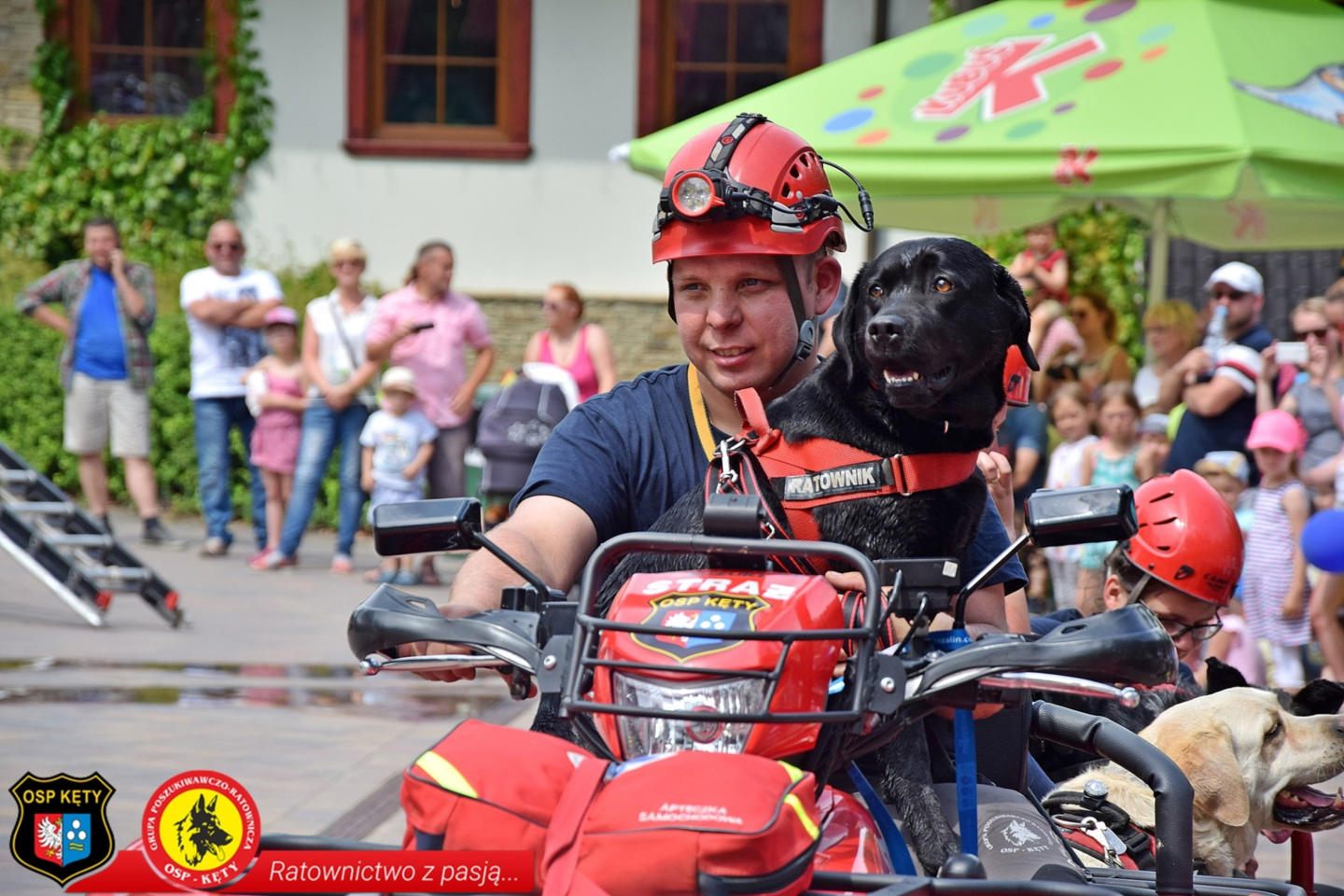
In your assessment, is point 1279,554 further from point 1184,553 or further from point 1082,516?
Answer: point 1082,516

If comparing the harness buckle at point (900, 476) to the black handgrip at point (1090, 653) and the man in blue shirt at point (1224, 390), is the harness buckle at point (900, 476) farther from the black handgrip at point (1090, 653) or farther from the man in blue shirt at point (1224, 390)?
the man in blue shirt at point (1224, 390)

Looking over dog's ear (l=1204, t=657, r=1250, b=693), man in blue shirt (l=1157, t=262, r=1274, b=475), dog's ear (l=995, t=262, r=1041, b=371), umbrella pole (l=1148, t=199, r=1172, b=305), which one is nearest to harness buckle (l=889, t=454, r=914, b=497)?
dog's ear (l=995, t=262, r=1041, b=371)

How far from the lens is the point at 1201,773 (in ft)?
10.5

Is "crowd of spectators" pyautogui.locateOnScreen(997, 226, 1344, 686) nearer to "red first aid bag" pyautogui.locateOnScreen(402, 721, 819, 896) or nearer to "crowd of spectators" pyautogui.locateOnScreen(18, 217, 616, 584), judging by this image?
"crowd of spectators" pyautogui.locateOnScreen(18, 217, 616, 584)

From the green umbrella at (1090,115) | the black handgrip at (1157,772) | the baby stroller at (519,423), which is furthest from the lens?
the baby stroller at (519,423)

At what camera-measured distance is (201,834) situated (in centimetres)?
190

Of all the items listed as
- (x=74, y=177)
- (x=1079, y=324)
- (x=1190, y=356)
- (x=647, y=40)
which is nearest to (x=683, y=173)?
(x=1190, y=356)

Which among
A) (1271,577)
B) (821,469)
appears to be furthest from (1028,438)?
(821,469)

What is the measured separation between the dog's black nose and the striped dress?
19.6 feet

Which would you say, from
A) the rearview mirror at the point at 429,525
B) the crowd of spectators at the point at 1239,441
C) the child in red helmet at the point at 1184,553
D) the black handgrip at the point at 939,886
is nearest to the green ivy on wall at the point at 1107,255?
the crowd of spectators at the point at 1239,441

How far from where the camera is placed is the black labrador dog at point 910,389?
2.73 m

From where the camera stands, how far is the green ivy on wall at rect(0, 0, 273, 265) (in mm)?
17328

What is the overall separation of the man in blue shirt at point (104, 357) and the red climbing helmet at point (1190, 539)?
948cm

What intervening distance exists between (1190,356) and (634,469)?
6736mm
